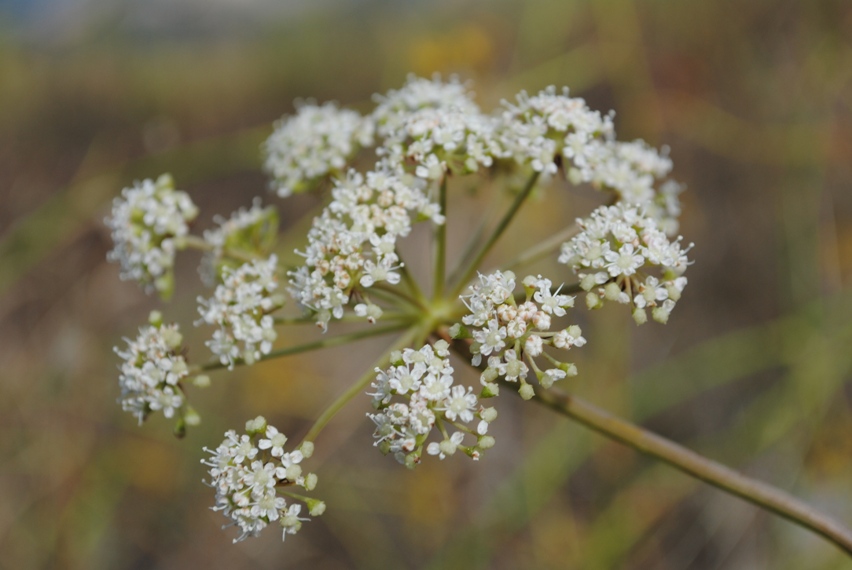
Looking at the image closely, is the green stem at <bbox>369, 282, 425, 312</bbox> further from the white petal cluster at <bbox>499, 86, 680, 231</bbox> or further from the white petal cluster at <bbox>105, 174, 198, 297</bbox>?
the white petal cluster at <bbox>105, 174, 198, 297</bbox>

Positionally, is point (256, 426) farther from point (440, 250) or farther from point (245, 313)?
point (440, 250)

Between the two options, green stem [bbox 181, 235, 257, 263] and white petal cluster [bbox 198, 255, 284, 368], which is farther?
green stem [bbox 181, 235, 257, 263]

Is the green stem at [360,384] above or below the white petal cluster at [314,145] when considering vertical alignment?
below

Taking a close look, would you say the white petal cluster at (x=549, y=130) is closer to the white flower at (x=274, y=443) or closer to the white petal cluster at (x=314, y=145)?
the white petal cluster at (x=314, y=145)

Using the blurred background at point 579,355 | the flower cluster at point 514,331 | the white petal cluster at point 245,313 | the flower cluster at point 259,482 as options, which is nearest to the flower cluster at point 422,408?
the flower cluster at point 514,331

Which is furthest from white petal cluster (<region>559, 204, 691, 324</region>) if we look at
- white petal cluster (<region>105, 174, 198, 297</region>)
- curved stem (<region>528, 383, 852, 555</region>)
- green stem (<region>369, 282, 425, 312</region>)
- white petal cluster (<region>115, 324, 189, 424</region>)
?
white petal cluster (<region>105, 174, 198, 297</region>)
